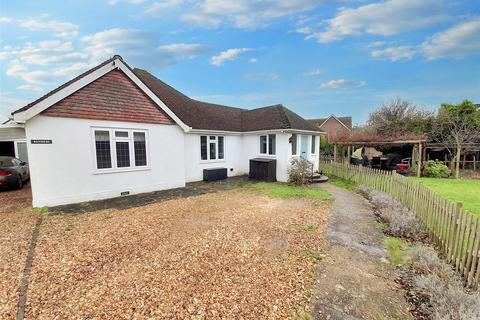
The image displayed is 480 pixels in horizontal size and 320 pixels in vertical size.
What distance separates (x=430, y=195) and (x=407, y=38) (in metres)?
13.8

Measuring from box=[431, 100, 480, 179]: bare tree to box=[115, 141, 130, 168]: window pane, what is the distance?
73.4 ft

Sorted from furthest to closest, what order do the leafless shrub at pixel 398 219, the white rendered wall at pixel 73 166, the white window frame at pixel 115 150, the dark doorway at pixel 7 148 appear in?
the dark doorway at pixel 7 148 < the white window frame at pixel 115 150 < the white rendered wall at pixel 73 166 < the leafless shrub at pixel 398 219

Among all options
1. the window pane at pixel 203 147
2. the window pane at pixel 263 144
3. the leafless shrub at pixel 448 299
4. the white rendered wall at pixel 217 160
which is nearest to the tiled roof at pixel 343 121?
the white rendered wall at pixel 217 160

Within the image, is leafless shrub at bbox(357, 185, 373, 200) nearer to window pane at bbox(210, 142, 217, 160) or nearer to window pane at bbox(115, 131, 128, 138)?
window pane at bbox(210, 142, 217, 160)

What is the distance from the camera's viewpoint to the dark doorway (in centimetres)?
1576

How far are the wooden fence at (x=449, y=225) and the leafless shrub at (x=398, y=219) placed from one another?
21 cm

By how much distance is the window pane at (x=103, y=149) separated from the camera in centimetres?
884

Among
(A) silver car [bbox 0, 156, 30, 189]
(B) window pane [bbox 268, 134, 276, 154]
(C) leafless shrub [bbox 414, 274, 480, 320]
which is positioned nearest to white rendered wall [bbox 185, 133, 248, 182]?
(B) window pane [bbox 268, 134, 276, 154]

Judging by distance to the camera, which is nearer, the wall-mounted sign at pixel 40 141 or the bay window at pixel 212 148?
the wall-mounted sign at pixel 40 141

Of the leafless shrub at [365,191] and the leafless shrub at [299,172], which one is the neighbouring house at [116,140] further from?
the leafless shrub at [365,191]

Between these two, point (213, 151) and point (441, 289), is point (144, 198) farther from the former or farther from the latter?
point (441, 289)

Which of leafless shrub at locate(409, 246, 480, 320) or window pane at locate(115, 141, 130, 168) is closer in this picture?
leafless shrub at locate(409, 246, 480, 320)

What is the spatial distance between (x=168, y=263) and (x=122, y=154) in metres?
7.01

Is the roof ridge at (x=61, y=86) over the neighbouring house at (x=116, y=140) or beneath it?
over
